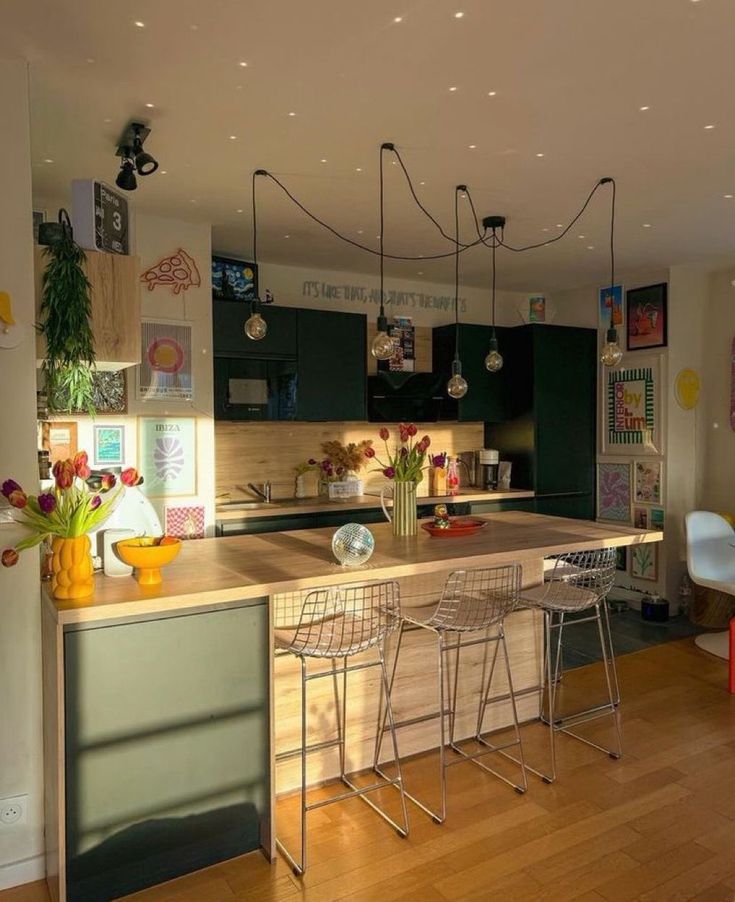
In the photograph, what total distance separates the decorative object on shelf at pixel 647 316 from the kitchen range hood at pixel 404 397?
5.27 feet

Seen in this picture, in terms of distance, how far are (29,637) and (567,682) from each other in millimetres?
2963

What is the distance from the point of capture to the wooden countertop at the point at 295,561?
2.21 meters

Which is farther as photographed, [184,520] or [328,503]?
[328,503]

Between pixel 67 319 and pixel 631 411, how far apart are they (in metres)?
4.54

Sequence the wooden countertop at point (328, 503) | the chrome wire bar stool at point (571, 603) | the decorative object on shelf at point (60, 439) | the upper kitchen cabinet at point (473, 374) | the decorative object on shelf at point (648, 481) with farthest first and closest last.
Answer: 1. the upper kitchen cabinet at point (473, 374)
2. the decorative object on shelf at point (648, 481)
3. the wooden countertop at point (328, 503)
4. the decorative object on shelf at point (60, 439)
5. the chrome wire bar stool at point (571, 603)

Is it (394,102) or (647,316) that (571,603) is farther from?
(647,316)

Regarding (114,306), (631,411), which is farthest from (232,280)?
(631,411)

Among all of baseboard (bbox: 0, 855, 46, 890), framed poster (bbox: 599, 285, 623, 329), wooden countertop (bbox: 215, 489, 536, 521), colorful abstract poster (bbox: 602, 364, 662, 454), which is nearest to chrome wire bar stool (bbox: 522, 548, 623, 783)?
wooden countertop (bbox: 215, 489, 536, 521)

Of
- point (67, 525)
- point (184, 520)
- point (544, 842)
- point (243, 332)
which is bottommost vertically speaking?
point (544, 842)

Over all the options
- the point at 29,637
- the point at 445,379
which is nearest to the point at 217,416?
the point at 445,379

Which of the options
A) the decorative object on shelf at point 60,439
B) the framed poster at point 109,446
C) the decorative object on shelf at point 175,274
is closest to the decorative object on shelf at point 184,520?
the framed poster at point 109,446

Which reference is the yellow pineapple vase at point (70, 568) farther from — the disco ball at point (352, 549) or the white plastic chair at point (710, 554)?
the white plastic chair at point (710, 554)

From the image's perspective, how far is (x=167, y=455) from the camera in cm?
418

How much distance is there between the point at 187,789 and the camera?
7.70 feet
